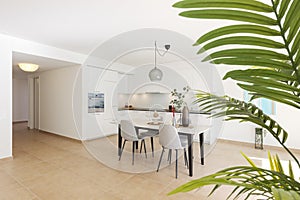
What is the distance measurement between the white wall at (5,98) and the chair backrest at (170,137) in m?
3.08

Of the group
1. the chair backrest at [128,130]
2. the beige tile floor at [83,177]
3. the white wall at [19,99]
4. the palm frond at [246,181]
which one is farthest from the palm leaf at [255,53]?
the white wall at [19,99]

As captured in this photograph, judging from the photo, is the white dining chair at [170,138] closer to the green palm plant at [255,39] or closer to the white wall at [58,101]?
the green palm plant at [255,39]

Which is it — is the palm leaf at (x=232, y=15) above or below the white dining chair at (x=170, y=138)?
above

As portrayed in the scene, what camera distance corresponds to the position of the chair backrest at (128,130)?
315 centimetres

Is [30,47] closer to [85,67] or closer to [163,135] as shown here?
[85,67]

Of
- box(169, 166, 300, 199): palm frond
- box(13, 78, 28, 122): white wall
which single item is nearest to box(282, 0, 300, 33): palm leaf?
box(169, 166, 300, 199): palm frond

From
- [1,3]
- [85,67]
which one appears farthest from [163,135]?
[85,67]

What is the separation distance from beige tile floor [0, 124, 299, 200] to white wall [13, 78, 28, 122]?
18.3ft

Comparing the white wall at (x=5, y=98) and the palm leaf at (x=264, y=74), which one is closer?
the palm leaf at (x=264, y=74)

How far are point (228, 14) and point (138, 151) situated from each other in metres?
3.83

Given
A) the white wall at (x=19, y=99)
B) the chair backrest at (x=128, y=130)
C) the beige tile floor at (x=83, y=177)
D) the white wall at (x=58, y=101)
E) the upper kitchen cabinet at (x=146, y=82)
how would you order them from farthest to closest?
the white wall at (x=19, y=99) → the upper kitchen cabinet at (x=146, y=82) → the white wall at (x=58, y=101) → the chair backrest at (x=128, y=130) → the beige tile floor at (x=83, y=177)

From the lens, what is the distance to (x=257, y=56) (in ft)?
1.30

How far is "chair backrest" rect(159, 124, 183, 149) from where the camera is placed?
2613 mm

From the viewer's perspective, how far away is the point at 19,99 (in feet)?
27.8
